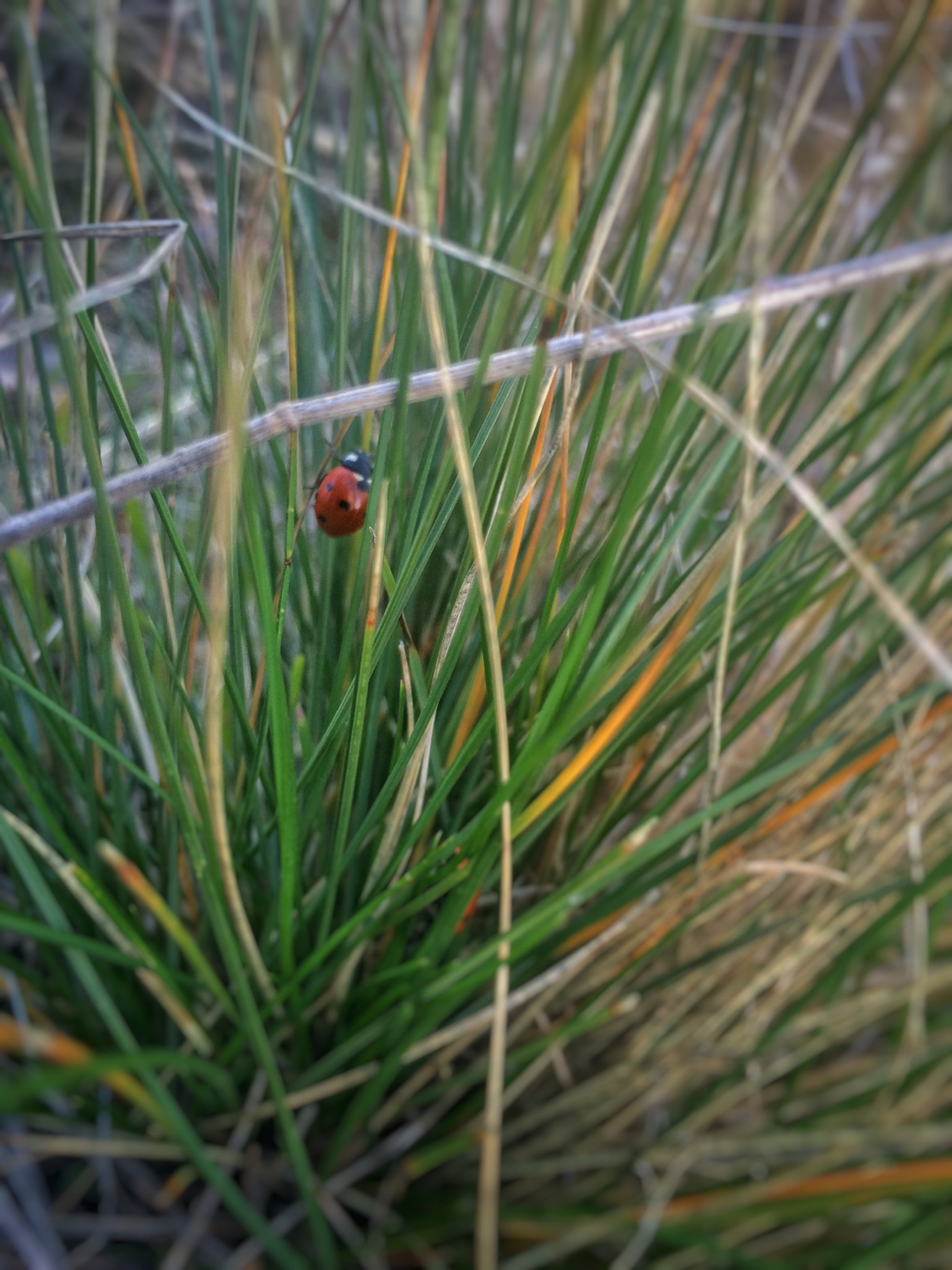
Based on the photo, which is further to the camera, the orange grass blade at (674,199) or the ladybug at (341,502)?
the orange grass blade at (674,199)

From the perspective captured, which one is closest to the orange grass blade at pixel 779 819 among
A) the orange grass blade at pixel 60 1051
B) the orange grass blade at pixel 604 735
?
the orange grass blade at pixel 604 735

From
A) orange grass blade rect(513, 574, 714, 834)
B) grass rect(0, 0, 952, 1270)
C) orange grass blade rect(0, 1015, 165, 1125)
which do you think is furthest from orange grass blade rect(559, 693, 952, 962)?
orange grass blade rect(0, 1015, 165, 1125)

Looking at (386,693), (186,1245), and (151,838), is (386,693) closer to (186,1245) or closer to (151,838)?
(151,838)

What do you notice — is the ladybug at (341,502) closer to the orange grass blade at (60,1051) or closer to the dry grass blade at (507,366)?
the dry grass blade at (507,366)

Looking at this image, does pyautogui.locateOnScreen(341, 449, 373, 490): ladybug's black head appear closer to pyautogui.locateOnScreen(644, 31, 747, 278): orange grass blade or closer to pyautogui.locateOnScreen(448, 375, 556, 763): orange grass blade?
pyautogui.locateOnScreen(448, 375, 556, 763): orange grass blade

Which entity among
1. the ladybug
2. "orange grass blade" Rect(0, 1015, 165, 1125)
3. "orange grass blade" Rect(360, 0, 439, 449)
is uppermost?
"orange grass blade" Rect(360, 0, 439, 449)

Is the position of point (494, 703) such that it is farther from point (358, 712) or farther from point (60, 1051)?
point (60, 1051)

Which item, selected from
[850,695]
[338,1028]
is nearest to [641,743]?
[850,695]
